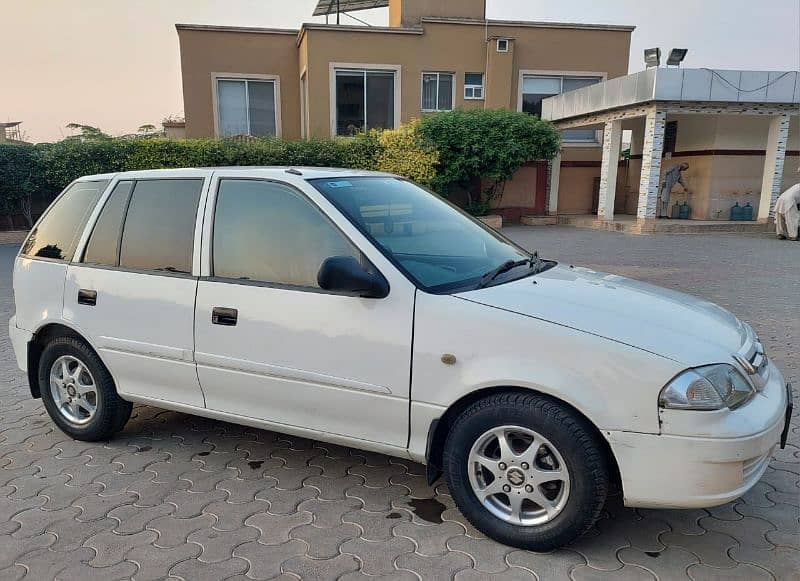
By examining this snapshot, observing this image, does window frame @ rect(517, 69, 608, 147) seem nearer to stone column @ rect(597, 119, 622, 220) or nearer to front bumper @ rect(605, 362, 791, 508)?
stone column @ rect(597, 119, 622, 220)

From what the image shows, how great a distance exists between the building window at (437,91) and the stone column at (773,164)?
398 inches

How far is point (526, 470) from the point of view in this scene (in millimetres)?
2756

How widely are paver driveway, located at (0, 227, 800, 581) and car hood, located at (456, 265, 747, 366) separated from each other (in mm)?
940

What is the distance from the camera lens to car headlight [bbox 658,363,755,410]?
2.49 meters

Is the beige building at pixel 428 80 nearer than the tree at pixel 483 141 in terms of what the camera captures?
No

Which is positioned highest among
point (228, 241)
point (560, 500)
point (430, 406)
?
point (228, 241)

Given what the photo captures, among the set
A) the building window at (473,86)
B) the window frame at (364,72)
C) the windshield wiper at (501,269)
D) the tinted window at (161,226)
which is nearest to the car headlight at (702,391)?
the windshield wiper at (501,269)

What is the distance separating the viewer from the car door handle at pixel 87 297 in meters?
3.85

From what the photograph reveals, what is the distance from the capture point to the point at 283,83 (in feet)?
72.4

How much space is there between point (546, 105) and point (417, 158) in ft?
20.4

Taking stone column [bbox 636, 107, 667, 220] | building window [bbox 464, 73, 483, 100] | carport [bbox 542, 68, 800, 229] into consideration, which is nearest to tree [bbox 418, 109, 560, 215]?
carport [bbox 542, 68, 800, 229]

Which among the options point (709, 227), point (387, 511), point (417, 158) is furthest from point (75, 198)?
point (709, 227)

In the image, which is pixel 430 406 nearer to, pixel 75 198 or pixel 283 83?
pixel 75 198

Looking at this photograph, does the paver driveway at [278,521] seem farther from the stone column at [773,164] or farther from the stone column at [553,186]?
the stone column at [553,186]
